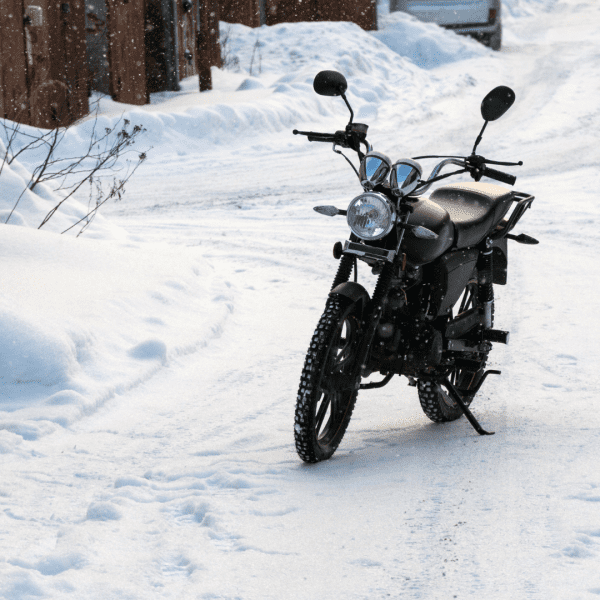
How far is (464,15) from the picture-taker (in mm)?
19672

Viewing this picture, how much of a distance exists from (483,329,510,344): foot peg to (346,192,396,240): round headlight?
3.35ft

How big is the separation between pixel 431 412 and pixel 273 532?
133 centimetres

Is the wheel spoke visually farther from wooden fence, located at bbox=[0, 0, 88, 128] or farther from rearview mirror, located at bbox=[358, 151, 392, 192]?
wooden fence, located at bbox=[0, 0, 88, 128]

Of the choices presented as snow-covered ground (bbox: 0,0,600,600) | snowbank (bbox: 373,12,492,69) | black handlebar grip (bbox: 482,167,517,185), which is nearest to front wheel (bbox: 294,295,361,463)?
snow-covered ground (bbox: 0,0,600,600)

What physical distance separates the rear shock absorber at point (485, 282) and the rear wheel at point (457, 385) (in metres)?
0.06

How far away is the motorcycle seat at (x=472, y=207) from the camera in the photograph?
3529 mm

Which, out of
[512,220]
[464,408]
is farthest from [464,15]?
[464,408]

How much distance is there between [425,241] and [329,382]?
679 mm

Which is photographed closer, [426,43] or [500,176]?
[500,176]

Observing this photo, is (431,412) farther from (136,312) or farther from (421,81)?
(421,81)

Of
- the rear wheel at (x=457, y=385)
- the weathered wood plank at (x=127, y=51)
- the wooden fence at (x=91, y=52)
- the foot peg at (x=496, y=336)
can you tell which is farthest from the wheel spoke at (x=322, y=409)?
the weathered wood plank at (x=127, y=51)

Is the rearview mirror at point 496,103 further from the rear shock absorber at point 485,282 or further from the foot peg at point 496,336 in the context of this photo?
the foot peg at point 496,336

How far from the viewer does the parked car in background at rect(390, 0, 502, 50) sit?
19.5m

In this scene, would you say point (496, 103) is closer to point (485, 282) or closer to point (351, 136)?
point (351, 136)
